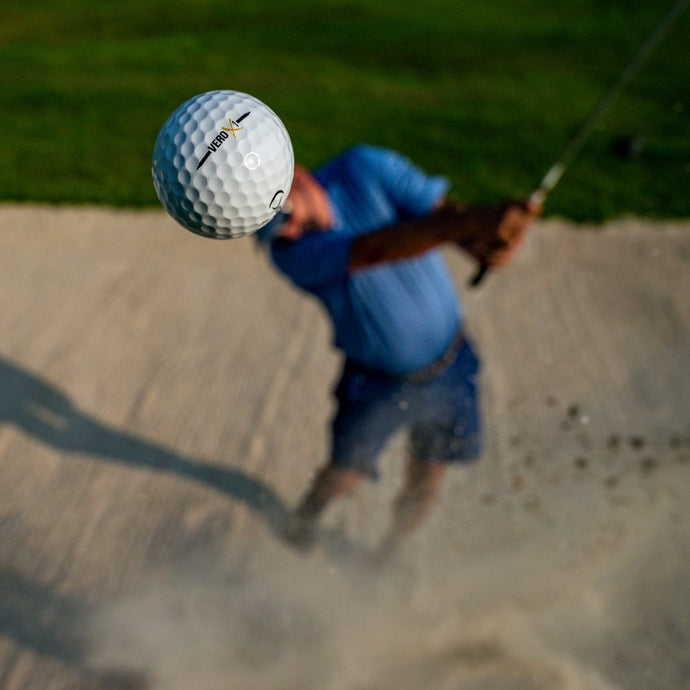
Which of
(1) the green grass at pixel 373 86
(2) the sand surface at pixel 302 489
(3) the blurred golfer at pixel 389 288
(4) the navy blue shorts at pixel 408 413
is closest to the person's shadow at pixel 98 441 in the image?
(2) the sand surface at pixel 302 489

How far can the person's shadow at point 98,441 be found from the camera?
3670 millimetres

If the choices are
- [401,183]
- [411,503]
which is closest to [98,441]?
[411,503]

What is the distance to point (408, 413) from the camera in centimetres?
298

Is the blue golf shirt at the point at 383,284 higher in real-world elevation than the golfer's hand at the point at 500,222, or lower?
lower

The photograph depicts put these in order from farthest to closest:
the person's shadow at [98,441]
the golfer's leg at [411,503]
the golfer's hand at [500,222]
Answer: the person's shadow at [98,441] < the golfer's leg at [411,503] < the golfer's hand at [500,222]

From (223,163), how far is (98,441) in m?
2.68

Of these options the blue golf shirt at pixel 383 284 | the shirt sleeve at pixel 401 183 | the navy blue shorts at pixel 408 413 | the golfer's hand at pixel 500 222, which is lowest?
the navy blue shorts at pixel 408 413

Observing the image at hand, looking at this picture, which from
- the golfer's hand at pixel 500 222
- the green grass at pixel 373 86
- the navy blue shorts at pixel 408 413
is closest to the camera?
the golfer's hand at pixel 500 222

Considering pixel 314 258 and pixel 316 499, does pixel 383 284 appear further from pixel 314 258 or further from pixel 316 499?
pixel 316 499

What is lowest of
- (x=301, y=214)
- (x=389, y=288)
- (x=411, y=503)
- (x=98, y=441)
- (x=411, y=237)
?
(x=98, y=441)

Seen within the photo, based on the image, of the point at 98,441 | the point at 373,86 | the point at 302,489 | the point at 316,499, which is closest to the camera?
the point at 316,499

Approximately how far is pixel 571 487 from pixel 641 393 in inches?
34.9

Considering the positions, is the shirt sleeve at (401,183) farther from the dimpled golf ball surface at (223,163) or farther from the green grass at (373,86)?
the green grass at (373,86)

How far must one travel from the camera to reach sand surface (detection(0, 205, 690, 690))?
9.87 ft
